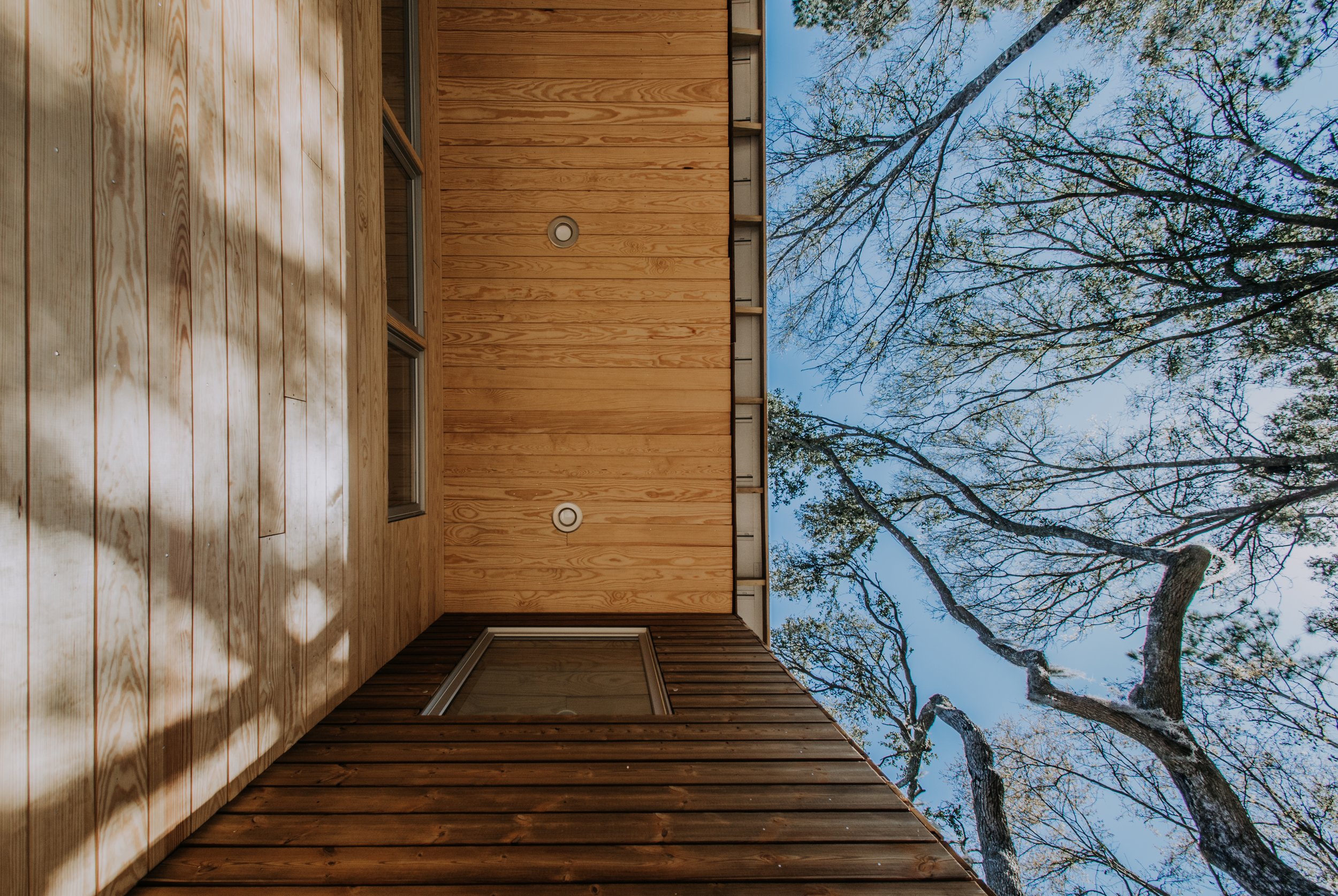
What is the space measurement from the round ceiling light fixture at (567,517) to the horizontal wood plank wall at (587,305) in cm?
5

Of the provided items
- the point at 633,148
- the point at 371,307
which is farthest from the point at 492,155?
the point at 371,307

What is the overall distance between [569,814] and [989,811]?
4.64 metres

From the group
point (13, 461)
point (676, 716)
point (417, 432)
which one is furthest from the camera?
point (417, 432)

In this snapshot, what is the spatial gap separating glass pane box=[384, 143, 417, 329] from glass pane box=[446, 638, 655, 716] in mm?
1689

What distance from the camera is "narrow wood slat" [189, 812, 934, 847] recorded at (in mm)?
1273

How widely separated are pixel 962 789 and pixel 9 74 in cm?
629

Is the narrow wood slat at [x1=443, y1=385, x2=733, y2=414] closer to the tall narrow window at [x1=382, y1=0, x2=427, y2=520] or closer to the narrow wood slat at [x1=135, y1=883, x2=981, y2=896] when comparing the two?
the tall narrow window at [x1=382, y1=0, x2=427, y2=520]

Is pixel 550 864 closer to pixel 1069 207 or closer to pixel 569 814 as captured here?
pixel 569 814

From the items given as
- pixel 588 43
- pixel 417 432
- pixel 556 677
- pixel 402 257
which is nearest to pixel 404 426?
pixel 417 432

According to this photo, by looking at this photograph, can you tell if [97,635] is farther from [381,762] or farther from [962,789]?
[962,789]

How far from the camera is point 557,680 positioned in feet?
7.59

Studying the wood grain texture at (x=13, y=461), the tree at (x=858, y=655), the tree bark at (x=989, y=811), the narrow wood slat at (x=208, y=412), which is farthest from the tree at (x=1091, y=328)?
the wood grain texture at (x=13, y=461)

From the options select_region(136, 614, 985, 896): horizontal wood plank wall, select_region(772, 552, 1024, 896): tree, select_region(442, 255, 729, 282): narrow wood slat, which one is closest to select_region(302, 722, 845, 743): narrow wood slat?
select_region(136, 614, 985, 896): horizontal wood plank wall

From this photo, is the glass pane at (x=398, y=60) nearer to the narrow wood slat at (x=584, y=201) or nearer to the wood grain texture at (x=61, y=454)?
the narrow wood slat at (x=584, y=201)
